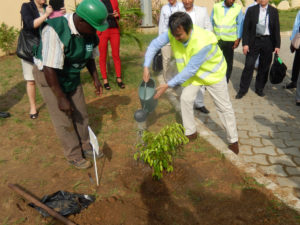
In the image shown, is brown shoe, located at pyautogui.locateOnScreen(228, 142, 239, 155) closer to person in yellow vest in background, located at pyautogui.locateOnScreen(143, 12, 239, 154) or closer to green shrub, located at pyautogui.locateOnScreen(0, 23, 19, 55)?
person in yellow vest in background, located at pyautogui.locateOnScreen(143, 12, 239, 154)

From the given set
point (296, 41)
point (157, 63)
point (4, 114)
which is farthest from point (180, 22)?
point (157, 63)

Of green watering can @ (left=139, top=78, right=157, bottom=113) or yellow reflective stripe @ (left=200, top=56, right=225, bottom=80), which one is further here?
green watering can @ (left=139, top=78, right=157, bottom=113)

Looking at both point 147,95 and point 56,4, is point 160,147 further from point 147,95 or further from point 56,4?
point 56,4

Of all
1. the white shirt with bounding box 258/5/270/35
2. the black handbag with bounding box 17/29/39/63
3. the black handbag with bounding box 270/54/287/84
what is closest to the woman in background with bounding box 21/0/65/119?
the black handbag with bounding box 17/29/39/63

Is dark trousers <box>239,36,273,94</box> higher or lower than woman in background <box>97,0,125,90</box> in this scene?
lower

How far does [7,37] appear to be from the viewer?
29.5ft

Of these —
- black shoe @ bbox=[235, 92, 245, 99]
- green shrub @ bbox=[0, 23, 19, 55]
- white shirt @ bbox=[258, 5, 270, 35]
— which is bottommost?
black shoe @ bbox=[235, 92, 245, 99]

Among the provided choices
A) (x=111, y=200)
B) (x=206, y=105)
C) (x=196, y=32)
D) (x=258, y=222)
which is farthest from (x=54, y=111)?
(x=206, y=105)

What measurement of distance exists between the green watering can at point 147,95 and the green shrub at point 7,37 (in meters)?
7.17

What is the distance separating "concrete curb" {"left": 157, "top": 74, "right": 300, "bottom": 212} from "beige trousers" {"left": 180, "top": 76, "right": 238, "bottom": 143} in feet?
0.74

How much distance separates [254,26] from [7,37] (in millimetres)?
7791

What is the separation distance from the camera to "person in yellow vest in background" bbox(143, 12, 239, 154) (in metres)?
3.09

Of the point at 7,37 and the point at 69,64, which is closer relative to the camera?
the point at 69,64

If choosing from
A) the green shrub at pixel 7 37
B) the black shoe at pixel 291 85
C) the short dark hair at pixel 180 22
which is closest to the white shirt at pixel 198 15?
the short dark hair at pixel 180 22
